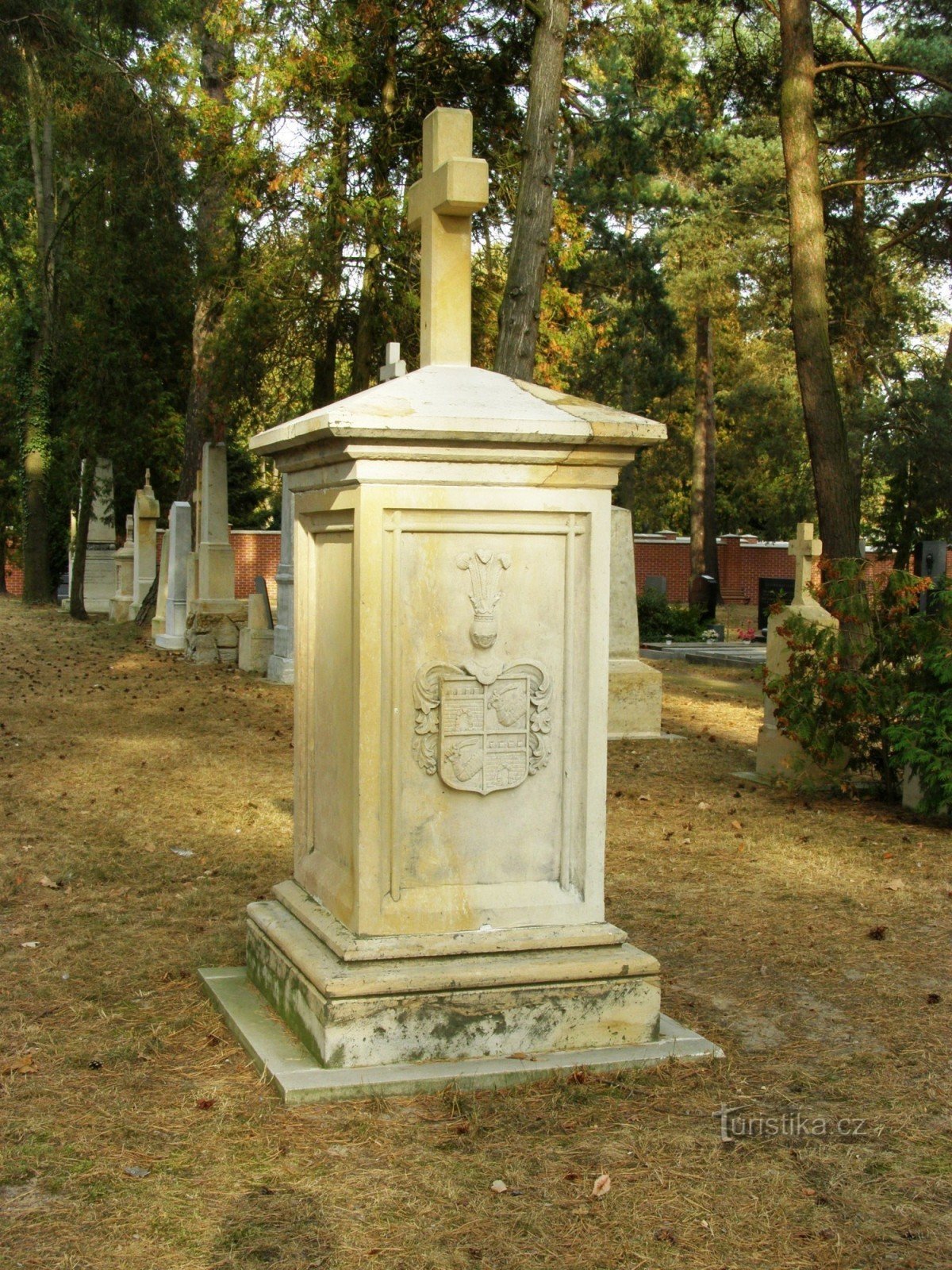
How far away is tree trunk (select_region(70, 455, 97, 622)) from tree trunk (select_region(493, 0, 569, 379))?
1505 centimetres

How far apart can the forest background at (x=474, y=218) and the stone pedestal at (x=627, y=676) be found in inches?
82.1

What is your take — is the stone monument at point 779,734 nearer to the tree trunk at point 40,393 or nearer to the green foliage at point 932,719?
the green foliage at point 932,719

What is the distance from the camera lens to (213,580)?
705 inches

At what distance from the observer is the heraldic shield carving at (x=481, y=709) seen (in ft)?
13.8

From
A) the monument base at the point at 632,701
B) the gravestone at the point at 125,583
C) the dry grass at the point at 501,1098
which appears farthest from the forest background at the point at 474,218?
the dry grass at the point at 501,1098

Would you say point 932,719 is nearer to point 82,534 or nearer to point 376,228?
point 376,228

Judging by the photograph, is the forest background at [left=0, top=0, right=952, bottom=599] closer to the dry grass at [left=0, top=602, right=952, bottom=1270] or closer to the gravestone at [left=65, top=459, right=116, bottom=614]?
the gravestone at [left=65, top=459, right=116, bottom=614]

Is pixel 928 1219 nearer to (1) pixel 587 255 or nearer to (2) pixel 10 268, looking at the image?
(1) pixel 587 255

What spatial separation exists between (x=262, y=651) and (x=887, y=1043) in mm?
12530

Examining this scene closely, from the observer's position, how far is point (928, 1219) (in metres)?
3.20

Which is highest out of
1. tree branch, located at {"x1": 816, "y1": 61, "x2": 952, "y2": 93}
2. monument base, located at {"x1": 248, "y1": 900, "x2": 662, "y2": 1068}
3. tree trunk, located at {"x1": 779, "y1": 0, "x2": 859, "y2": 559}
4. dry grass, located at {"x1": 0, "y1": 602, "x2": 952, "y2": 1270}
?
tree branch, located at {"x1": 816, "y1": 61, "x2": 952, "y2": 93}

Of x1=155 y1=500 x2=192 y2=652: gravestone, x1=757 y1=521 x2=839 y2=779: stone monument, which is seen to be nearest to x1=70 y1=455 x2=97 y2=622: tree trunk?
x1=155 y1=500 x2=192 y2=652: gravestone

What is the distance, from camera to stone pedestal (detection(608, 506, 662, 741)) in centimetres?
1137

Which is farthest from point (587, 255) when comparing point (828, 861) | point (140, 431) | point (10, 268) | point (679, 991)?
point (679, 991)
